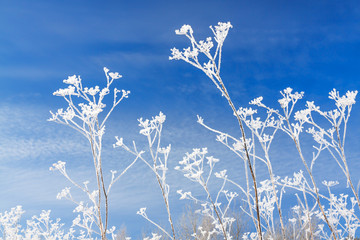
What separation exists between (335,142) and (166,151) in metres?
2.01

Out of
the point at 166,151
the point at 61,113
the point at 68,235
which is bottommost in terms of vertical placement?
the point at 68,235

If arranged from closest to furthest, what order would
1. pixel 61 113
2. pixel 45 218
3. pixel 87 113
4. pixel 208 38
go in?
pixel 208 38 → pixel 87 113 → pixel 61 113 → pixel 45 218

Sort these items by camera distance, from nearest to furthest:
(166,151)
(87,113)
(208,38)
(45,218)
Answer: (208,38), (87,113), (166,151), (45,218)

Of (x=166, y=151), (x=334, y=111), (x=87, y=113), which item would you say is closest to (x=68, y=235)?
(x=166, y=151)

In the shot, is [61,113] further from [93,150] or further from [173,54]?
[173,54]

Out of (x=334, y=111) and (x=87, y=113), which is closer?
(x=87, y=113)

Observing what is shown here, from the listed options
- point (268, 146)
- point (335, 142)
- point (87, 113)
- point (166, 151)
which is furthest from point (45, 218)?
point (335, 142)

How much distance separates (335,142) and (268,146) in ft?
2.41

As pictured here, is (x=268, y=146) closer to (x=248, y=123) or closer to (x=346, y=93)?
(x=248, y=123)

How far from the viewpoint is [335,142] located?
12.1 ft

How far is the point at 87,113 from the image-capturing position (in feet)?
10.4

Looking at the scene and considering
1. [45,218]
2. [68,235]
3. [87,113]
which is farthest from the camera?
[68,235]

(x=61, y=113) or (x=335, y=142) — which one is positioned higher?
(x=61, y=113)

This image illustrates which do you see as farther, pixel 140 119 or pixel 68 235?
pixel 68 235
